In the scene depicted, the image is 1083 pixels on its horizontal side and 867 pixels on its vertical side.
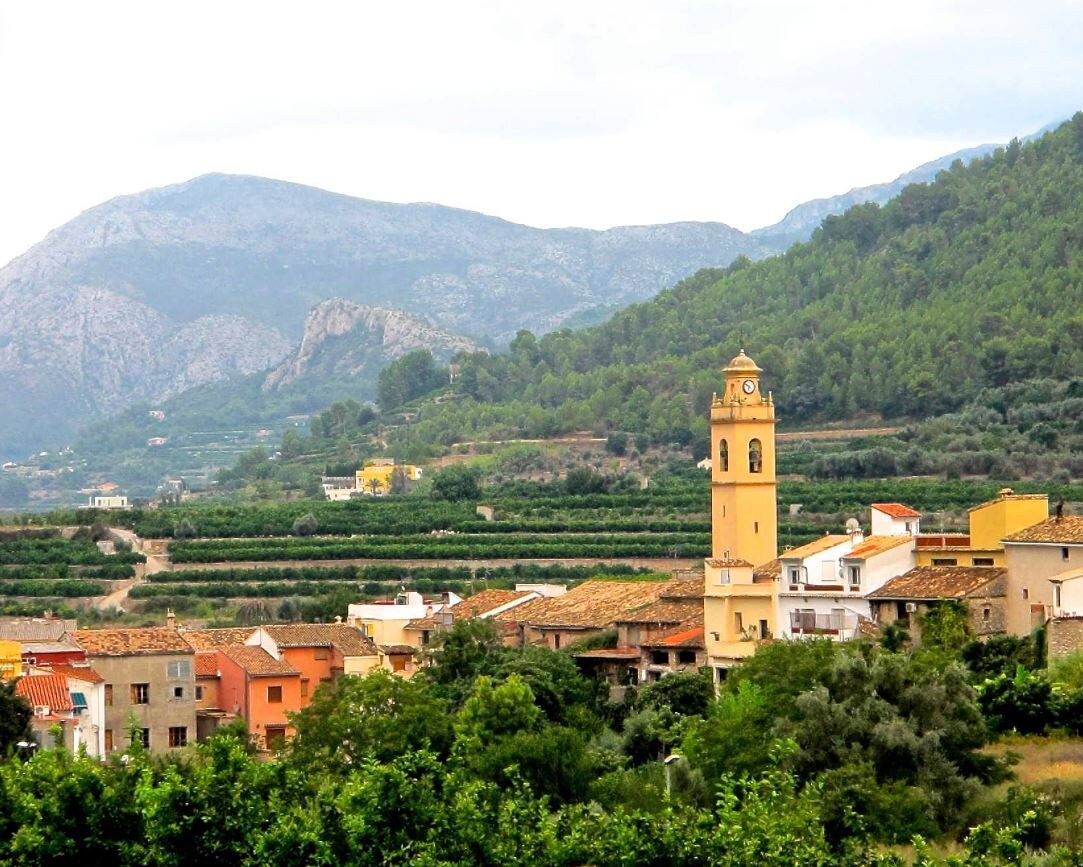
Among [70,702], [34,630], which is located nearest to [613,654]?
[70,702]

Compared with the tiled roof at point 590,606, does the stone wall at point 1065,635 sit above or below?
below

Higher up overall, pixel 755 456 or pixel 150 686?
pixel 755 456

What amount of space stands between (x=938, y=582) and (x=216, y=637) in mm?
16712

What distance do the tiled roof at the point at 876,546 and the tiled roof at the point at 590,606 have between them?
575 centimetres

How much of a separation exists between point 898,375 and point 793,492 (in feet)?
76.4

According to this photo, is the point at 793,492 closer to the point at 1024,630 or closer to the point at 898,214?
the point at 1024,630

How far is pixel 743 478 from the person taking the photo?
48.9m

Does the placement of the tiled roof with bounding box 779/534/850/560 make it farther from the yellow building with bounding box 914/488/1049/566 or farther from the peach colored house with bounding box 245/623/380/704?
the peach colored house with bounding box 245/623/380/704

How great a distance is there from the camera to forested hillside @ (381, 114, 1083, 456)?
313ft

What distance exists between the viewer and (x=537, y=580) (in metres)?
67.8

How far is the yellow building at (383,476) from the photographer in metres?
105

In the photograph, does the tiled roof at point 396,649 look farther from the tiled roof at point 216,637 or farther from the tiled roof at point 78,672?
the tiled roof at point 78,672

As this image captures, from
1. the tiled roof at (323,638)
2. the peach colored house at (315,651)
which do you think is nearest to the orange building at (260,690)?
the peach colored house at (315,651)

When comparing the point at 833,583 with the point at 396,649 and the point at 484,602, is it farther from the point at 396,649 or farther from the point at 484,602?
the point at 484,602
